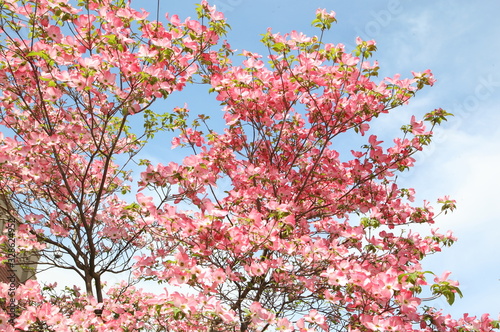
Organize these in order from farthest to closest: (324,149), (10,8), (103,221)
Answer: (103,221) < (324,149) < (10,8)

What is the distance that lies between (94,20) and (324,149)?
2848 millimetres

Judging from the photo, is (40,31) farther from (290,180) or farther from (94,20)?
(290,180)

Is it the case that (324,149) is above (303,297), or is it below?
above

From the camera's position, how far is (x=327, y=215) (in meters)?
5.17

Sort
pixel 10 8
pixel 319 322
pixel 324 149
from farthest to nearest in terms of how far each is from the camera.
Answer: pixel 324 149 → pixel 10 8 → pixel 319 322

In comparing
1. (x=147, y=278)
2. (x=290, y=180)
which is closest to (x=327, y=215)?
(x=290, y=180)

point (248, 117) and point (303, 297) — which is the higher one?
point (248, 117)

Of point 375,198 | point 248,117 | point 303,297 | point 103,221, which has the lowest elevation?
point 303,297

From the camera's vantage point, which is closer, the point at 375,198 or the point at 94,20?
the point at 94,20

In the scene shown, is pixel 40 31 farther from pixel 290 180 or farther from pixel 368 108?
pixel 368 108

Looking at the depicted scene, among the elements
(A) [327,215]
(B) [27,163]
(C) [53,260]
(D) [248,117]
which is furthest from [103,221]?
(A) [327,215]

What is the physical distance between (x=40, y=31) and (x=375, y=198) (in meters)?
4.02

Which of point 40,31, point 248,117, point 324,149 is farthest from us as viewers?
point 324,149

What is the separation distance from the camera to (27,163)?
518cm
